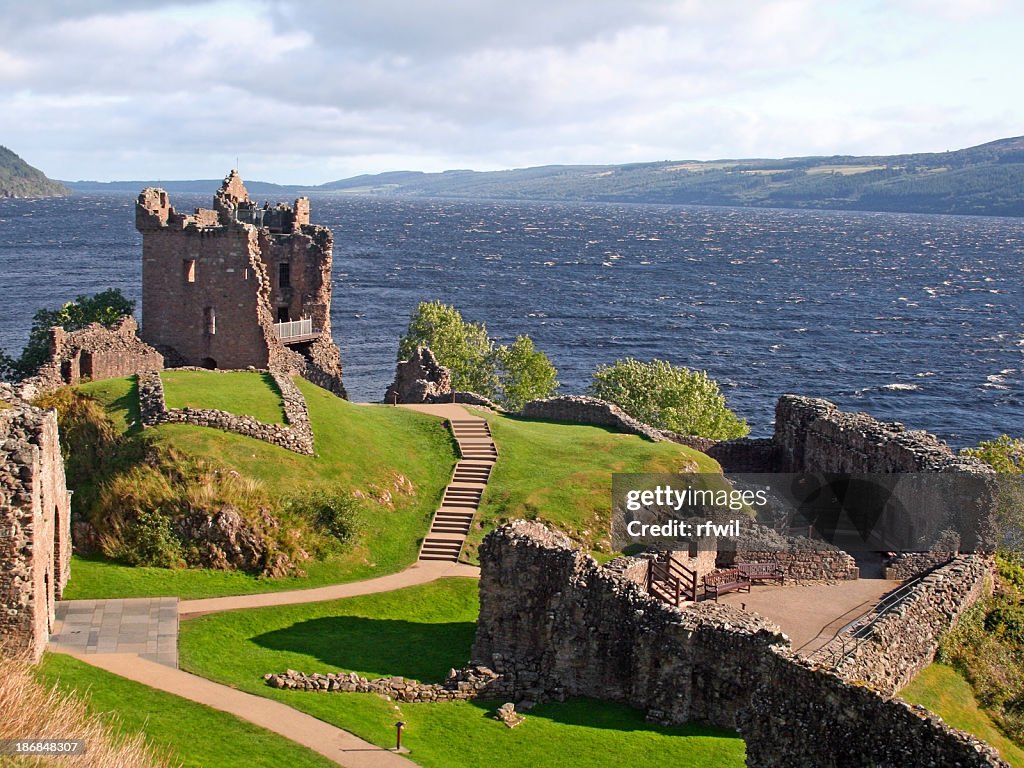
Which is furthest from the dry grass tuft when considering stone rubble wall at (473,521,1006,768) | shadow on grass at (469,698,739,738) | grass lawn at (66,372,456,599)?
grass lawn at (66,372,456,599)

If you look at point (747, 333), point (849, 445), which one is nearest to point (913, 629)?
point (849, 445)

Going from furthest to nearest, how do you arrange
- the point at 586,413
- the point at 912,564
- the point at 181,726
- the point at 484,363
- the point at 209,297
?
the point at 484,363
the point at 209,297
the point at 586,413
the point at 912,564
the point at 181,726

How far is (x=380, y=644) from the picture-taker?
120ft

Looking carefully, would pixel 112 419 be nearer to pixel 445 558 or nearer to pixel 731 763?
pixel 445 558

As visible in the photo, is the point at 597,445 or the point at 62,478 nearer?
the point at 62,478

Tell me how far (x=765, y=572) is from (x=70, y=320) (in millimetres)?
52539

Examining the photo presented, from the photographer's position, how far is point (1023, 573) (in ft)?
144

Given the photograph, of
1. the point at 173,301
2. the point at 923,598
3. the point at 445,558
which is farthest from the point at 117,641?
the point at 173,301

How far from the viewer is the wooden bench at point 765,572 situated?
4062 cm

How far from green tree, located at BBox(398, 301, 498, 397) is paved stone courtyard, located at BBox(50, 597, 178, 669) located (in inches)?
1781

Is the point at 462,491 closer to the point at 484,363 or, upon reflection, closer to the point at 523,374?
the point at 523,374

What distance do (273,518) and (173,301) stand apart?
29.0 metres

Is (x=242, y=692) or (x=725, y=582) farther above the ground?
(x=725, y=582)

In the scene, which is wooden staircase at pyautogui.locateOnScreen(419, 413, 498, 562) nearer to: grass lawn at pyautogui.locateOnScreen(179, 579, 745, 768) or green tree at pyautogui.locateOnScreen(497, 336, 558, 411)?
grass lawn at pyautogui.locateOnScreen(179, 579, 745, 768)
